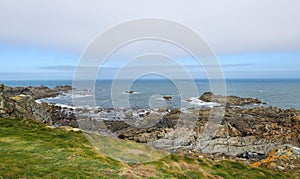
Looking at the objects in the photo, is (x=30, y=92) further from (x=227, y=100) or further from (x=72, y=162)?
(x=72, y=162)

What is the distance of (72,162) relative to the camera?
11.5 meters

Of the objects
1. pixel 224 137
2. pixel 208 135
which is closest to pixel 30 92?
pixel 208 135

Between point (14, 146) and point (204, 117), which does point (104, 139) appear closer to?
point (14, 146)

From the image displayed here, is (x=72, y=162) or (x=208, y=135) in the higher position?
(x=72, y=162)

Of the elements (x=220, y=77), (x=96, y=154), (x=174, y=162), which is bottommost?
(x=174, y=162)

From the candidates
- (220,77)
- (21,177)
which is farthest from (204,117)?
(21,177)

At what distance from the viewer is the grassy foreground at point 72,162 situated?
10344mm

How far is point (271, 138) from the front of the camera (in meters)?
35.5

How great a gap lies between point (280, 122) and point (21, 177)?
148 feet

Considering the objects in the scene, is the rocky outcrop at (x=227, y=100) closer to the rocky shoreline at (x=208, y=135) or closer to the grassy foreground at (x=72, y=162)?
the rocky shoreline at (x=208, y=135)

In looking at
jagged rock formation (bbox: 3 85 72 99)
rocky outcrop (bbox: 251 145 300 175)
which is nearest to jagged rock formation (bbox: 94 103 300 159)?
rocky outcrop (bbox: 251 145 300 175)

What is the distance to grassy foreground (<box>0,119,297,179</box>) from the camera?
33.9ft

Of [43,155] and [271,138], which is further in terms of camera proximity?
[271,138]

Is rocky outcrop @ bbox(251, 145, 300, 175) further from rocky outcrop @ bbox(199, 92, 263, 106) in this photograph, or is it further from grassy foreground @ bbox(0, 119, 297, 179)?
rocky outcrop @ bbox(199, 92, 263, 106)
